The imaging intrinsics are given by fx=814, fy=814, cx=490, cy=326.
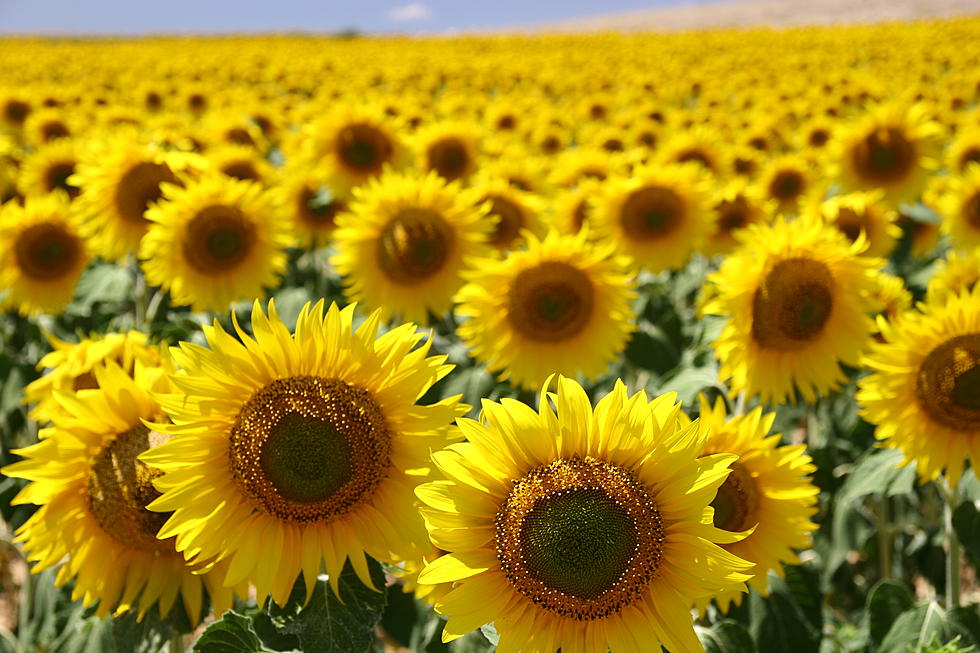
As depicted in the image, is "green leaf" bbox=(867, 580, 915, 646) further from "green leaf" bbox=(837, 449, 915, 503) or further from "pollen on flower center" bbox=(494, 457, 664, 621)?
"pollen on flower center" bbox=(494, 457, 664, 621)

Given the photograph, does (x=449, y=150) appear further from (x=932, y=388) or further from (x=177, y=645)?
(x=177, y=645)

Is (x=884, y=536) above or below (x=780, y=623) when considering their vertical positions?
below

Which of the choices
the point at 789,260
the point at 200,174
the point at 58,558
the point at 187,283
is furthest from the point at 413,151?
the point at 58,558

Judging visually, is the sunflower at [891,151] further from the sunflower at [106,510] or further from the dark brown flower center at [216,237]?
the sunflower at [106,510]

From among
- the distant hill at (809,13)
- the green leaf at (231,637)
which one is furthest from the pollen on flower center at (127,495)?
the distant hill at (809,13)

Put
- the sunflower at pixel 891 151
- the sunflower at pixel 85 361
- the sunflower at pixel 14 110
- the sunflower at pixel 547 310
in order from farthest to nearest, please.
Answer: the sunflower at pixel 14 110
the sunflower at pixel 891 151
the sunflower at pixel 547 310
the sunflower at pixel 85 361

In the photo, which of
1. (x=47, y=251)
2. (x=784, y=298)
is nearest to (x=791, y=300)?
(x=784, y=298)
